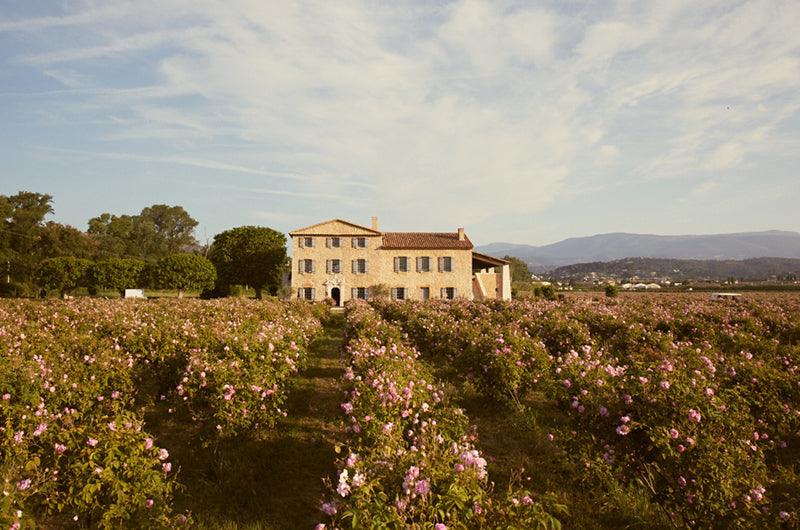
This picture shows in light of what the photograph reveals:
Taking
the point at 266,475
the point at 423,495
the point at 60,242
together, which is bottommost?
the point at 266,475

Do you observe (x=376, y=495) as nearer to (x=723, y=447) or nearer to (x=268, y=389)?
(x=723, y=447)

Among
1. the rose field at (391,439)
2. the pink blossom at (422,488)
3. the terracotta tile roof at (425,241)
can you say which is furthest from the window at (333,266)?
the pink blossom at (422,488)

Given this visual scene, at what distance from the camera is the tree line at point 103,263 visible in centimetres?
4719

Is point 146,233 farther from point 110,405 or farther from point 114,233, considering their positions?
point 110,405

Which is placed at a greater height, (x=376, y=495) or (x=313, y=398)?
(x=376, y=495)

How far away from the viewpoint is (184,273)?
1855 inches

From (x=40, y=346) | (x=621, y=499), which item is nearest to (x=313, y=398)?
(x=40, y=346)

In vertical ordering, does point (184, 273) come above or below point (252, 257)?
below

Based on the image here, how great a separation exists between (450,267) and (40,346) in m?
35.5

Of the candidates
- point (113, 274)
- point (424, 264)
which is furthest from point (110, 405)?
point (113, 274)

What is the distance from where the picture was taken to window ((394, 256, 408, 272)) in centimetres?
4209

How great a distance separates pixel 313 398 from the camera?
35.5 feet

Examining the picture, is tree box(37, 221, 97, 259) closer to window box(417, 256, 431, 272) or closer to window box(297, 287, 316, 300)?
window box(297, 287, 316, 300)

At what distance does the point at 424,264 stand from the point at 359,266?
6.09 metres
